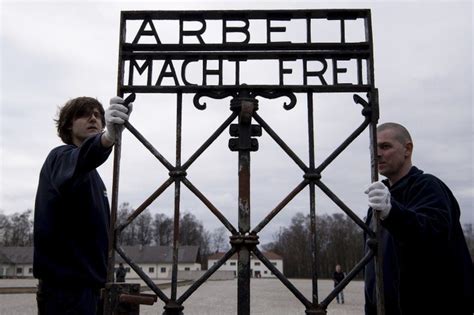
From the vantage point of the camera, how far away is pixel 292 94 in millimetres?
3172

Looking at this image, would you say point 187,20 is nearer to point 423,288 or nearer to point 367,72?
point 367,72

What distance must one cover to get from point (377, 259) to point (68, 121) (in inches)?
91.5

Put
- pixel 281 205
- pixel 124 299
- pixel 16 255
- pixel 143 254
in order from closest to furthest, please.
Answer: pixel 124 299
pixel 281 205
pixel 143 254
pixel 16 255

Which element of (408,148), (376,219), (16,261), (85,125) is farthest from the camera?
(16,261)

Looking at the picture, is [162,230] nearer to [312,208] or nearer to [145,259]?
[145,259]

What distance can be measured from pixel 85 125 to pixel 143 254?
224 ft

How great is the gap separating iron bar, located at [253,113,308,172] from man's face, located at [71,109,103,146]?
1.21m

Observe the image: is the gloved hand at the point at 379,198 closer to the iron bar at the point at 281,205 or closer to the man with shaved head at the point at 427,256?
the man with shaved head at the point at 427,256

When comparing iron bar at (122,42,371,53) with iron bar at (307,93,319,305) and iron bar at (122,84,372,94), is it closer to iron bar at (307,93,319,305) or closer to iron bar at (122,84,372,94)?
iron bar at (122,84,372,94)

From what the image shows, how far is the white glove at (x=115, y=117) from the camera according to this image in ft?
9.77

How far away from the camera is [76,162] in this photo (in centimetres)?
298

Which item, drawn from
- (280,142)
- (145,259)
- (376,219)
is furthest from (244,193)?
(145,259)

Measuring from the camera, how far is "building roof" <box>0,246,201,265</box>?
223 feet

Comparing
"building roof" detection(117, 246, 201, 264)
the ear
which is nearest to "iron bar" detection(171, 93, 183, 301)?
the ear
